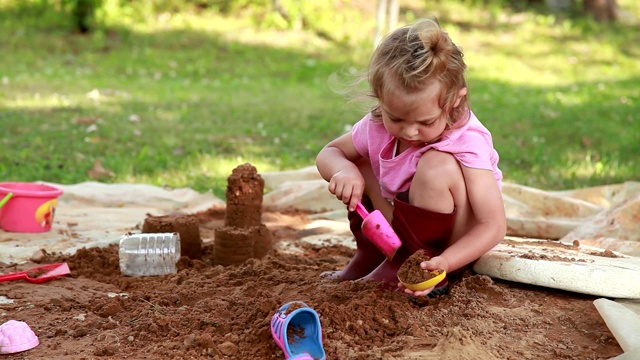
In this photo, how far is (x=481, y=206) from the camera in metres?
2.80

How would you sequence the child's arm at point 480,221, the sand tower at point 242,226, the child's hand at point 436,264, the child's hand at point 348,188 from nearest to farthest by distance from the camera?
the child's hand at point 436,264
the child's arm at point 480,221
the child's hand at point 348,188
the sand tower at point 242,226

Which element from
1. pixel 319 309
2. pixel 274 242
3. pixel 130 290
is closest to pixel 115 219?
pixel 274 242

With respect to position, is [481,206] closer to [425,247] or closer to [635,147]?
[425,247]

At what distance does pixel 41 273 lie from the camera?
3.34m

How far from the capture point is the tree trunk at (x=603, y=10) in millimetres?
14617

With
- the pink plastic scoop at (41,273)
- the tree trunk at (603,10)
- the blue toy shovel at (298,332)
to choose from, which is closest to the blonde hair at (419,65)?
the blue toy shovel at (298,332)

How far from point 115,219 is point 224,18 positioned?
30.3 feet

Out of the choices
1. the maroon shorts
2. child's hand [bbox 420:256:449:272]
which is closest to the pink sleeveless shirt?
the maroon shorts

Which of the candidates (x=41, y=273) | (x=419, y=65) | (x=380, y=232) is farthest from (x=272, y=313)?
(x=41, y=273)

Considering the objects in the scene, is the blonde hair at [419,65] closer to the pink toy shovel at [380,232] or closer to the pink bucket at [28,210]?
the pink toy shovel at [380,232]

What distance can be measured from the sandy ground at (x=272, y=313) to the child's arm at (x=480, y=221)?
14 cm

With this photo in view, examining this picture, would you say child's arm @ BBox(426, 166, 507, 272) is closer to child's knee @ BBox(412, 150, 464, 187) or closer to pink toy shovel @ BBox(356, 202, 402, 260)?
child's knee @ BBox(412, 150, 464, 187)

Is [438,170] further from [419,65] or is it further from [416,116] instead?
[419,65]

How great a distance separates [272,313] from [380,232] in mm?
474
